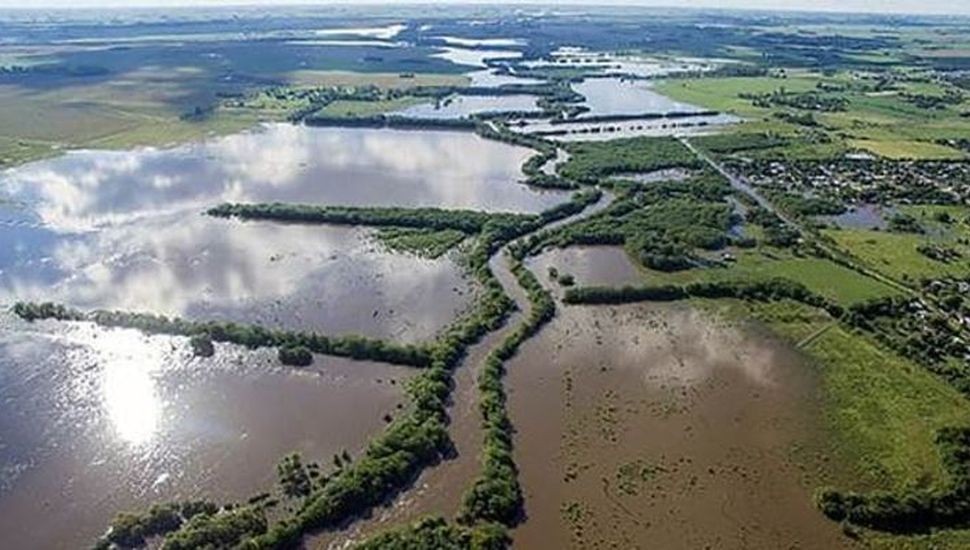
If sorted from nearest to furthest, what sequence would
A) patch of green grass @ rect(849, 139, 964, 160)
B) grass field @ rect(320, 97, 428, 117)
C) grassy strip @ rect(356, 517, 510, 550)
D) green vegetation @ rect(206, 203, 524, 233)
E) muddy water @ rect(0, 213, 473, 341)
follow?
grassy strip @ rect(356, 517, 510, 550) < muddy water @ rect(0, 213, 473, 341) < green vegetation @ rect(206, 203, 524, 233) < patch of green grass @ rect(849, 139, 964, 160) < grass field @ rect(320, 97, 428, 117)

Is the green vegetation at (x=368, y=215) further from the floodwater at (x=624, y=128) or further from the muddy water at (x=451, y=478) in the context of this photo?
the floodwater at (x=624, y=128)

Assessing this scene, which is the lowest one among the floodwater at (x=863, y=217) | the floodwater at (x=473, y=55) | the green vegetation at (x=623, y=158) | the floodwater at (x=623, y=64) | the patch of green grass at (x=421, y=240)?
the floodwater at (x=473, y=55)

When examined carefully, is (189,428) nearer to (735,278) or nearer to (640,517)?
(640,517)

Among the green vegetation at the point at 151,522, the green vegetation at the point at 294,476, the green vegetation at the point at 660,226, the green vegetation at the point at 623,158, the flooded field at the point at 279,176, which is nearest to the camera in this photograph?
the green vegetation at the point at 151,522

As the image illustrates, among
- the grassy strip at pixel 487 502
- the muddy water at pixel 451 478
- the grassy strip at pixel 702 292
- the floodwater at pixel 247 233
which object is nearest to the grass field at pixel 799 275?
the grassy strip at pixel 702 292

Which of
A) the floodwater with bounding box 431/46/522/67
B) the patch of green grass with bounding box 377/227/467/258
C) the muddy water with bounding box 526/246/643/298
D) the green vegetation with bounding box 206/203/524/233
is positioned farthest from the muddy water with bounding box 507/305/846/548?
the floodwater with bounding box 431/46/522/67

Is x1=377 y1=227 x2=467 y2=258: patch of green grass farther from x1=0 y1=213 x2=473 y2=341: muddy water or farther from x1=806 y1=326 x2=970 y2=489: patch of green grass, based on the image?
x1=806 y1=326 x2=970 y2=489: patch of green grass
